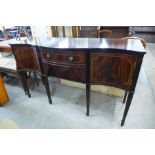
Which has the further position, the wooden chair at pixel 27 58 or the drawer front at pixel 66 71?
the wooden chair at pixel 27 58

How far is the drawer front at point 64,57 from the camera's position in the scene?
4.36 ft

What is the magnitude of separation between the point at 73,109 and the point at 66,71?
617mm

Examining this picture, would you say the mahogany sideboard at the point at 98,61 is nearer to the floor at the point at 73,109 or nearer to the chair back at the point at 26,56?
the chair back at the point at 26,56

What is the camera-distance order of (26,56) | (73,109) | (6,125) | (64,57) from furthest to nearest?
1. (73,109)
2. (26,56)
3. (64,57)
4. (6,125)

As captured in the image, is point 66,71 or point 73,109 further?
point 73,109

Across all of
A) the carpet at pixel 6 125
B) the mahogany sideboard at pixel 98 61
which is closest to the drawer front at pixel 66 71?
the mahogany sideboard at pixel 98 61

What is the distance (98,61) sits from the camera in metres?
1.29

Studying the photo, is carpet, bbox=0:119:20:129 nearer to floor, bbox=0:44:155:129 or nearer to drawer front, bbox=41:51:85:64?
floor, bbox=0:44:155:129

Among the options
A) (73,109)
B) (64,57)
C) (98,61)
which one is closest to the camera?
(98,61)

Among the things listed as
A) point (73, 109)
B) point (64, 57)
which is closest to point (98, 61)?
point (64, 57)

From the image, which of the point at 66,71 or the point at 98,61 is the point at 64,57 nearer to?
the point at 66,71
